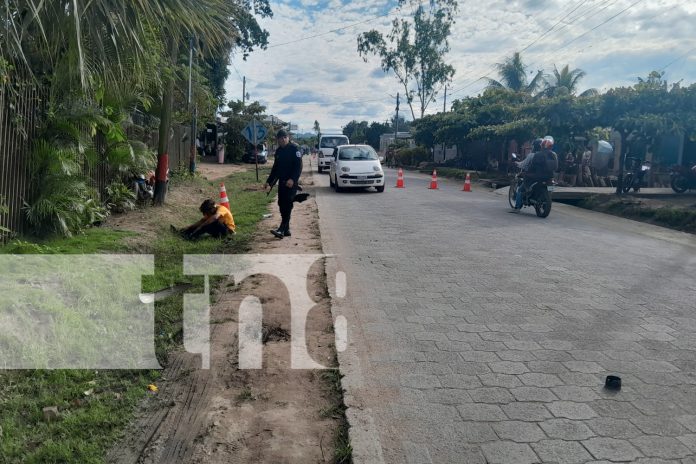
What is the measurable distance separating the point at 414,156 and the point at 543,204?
3668 cm

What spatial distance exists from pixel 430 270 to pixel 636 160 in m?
16.5

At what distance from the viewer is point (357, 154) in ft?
70.1

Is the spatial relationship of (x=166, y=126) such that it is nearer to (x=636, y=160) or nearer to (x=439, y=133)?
(x=636, y=160)

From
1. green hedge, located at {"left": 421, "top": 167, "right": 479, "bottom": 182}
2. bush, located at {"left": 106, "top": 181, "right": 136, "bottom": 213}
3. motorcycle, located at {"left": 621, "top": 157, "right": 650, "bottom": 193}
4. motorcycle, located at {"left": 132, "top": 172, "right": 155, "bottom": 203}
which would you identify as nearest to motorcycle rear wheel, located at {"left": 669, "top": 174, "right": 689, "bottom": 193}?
motorcycle, located at {"left": 621, "top": 157, "right": 650, "bottom": 193}

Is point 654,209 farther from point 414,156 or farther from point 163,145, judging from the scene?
point 414,156

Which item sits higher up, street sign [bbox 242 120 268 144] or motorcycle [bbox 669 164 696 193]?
street sign [bbox 242 120 268 144]

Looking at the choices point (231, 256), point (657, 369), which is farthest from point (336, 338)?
point (231, 256)

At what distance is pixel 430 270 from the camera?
25.5 feet

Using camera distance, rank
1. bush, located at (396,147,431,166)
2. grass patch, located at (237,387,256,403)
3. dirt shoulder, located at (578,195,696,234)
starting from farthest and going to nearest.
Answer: bush, located at (396,147,431,166), dirt shoulder, located at (578,195,696,234), grass patch, located at (237,387,256,403)

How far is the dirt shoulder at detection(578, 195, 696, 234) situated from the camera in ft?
44.3

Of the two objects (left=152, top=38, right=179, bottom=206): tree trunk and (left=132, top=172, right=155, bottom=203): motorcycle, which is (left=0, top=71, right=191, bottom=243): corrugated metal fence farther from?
(left=152, top=38, right=179, bottom=206): tree trunk

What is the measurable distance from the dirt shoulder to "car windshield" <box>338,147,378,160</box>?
713cm

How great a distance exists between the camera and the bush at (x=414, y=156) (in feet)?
162

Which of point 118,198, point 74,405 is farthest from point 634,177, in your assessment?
point 74,405
